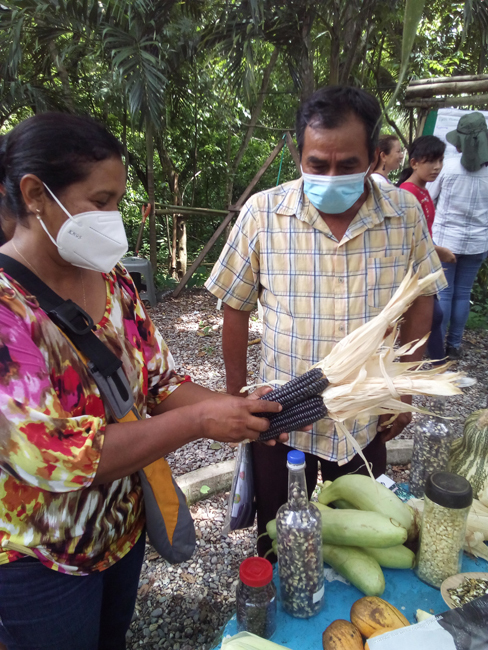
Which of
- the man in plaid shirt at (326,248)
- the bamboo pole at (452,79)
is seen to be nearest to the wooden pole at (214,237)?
the bamboo pole at (452,79)

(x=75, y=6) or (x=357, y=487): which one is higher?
(x=75, y=6)

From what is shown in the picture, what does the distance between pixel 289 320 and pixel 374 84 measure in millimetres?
8775

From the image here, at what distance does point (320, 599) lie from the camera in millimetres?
1138

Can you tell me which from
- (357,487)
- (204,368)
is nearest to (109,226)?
(357,487)

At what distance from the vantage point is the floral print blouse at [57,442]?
84 cm

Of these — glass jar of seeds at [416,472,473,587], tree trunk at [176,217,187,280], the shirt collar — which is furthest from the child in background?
tree trunk at [176,217,187,280]

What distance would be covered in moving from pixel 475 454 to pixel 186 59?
721cm

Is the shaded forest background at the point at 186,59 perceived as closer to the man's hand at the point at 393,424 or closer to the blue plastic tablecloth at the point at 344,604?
the man's hand at the point at 393,424

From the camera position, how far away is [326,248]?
1.54m

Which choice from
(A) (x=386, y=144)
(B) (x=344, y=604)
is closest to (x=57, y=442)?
(B) (x=344, y=604)

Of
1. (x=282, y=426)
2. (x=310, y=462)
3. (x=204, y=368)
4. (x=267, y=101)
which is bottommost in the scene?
(x=204, y=368)

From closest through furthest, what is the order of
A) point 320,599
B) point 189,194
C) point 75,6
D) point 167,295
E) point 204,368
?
point 320,599 → point 204,368 → point 75,6 → point 167,295 → point 189,194

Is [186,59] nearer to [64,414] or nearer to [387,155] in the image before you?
[387,155]

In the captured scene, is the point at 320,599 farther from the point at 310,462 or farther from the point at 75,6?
the point at 75,6
